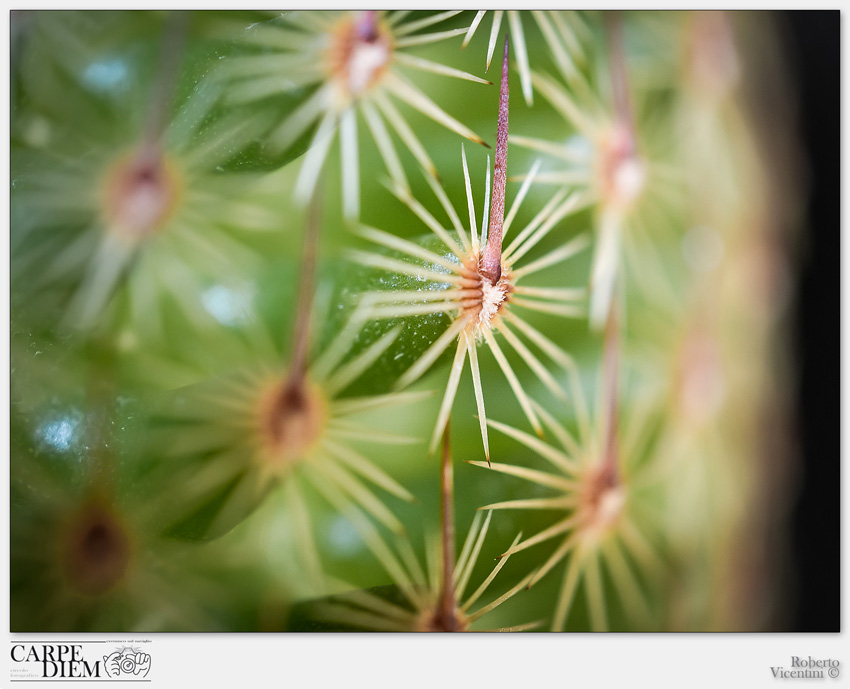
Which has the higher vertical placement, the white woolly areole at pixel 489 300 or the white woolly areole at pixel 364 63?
the white woolly areole at pixel 364 63

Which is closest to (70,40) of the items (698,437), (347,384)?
(347,384)

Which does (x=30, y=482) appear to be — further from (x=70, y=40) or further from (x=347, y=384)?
(x=70, y=40)

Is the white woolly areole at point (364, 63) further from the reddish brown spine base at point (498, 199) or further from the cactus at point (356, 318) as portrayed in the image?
the reddish brown spine base at point (498, 199)

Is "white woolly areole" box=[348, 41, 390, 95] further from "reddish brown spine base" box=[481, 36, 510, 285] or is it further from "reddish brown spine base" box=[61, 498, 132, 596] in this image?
"reddish brown spine base" box=[61, 498, 132, 596]

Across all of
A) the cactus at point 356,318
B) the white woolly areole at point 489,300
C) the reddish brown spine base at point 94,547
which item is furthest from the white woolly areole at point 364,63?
the reddish brown spine base at point 94,547

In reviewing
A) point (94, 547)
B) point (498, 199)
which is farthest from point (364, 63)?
point (94, 547)

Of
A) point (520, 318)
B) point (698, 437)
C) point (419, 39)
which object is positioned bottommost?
point (698, 437)
